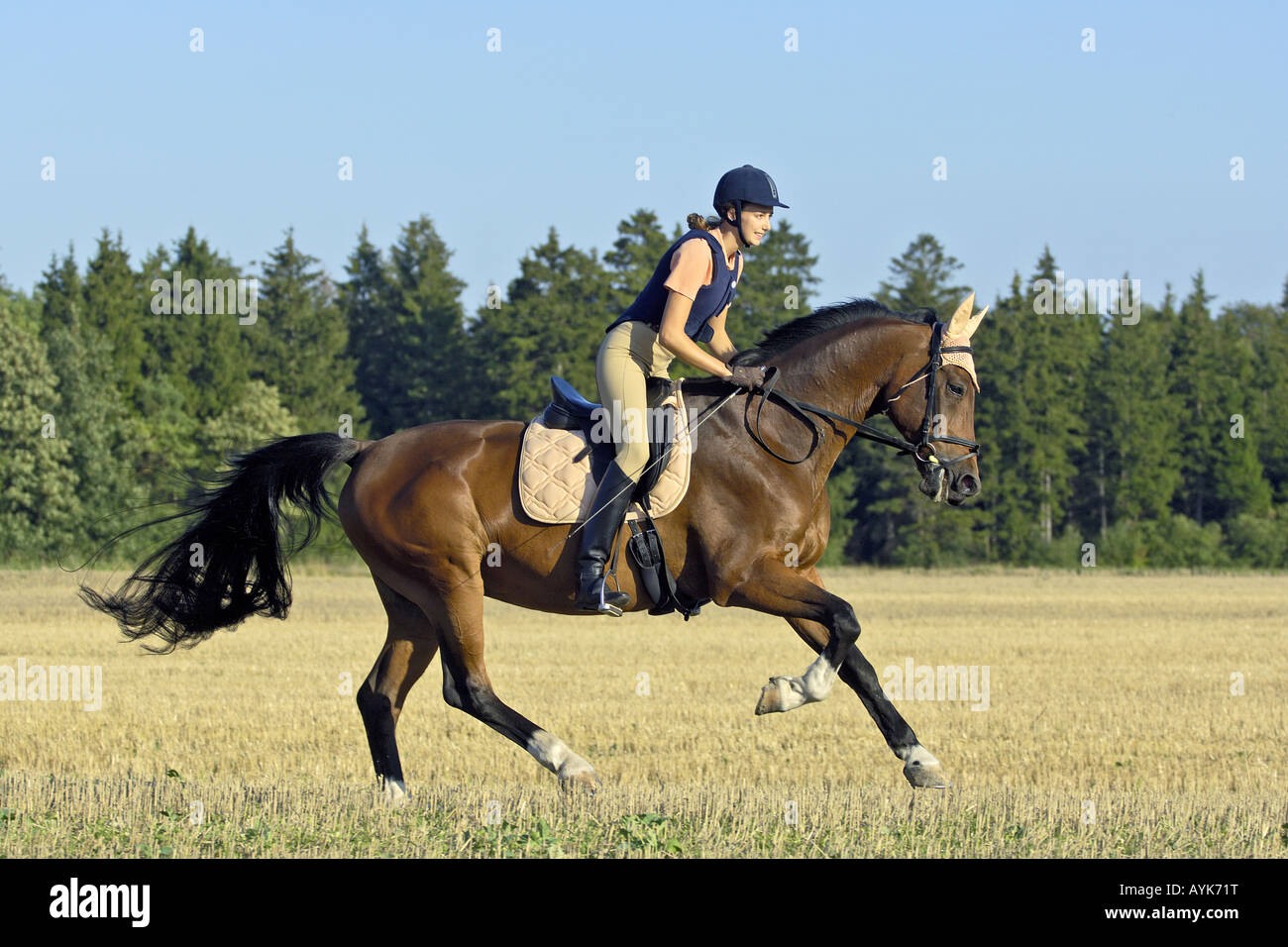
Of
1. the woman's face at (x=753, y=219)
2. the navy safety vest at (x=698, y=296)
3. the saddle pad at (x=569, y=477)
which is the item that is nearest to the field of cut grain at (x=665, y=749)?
the saddle pad at (x=569, y=477)

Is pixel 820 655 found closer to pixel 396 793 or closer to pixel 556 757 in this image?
pixel 556 757

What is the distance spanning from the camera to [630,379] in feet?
27.3

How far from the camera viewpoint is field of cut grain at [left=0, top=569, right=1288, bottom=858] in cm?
727

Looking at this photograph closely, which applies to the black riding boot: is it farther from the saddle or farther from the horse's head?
the horse's head

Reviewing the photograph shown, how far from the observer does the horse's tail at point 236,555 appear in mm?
9273

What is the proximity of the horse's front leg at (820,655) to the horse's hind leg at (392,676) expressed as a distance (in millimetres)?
1958

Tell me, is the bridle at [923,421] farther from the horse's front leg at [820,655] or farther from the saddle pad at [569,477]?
the horse's front leg at [820,655]

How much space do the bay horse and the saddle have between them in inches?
3.2

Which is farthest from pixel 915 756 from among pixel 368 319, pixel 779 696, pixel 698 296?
pixel 368 319

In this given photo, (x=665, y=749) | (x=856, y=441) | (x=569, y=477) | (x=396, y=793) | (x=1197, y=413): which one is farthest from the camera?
(x=1197, y=413)

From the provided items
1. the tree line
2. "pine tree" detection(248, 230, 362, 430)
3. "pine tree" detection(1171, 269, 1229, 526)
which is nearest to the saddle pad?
the tree line

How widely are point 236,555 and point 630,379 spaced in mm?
2749
